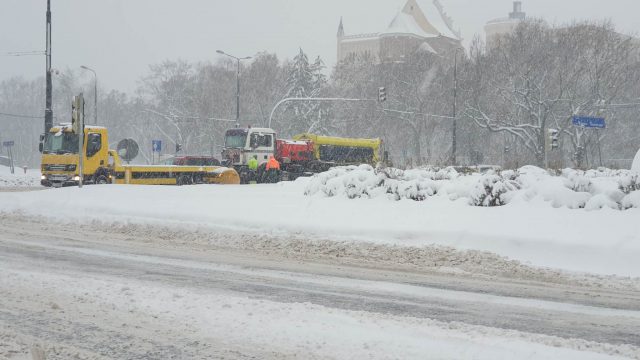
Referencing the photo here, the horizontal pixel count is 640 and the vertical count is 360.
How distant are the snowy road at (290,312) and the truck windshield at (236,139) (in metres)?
26.5

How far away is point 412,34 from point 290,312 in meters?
131

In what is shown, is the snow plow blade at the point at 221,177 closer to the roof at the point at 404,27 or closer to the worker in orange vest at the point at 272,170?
the worker in orange vest at the point at 272,170

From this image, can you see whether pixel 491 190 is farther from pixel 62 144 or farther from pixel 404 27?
pixel 404 27

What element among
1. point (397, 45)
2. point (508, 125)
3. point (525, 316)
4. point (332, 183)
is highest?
point (397, 45)

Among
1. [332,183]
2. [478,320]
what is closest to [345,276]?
[478,320]

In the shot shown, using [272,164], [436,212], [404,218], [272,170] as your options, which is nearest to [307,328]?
[404,218]

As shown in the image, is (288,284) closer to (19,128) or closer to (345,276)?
(345,276)

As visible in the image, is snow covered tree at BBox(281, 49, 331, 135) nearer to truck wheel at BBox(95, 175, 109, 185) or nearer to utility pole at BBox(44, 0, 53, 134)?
utility pole at BBox(44, 0, 53, 134)

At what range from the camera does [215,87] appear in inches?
3059

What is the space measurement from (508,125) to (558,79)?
5282 mm

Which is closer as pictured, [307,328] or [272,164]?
[307,328]

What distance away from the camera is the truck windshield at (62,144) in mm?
26719

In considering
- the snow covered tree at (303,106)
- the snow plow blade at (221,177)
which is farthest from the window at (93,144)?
the snow covered tree at (303,106)

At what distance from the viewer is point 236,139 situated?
3669 centimetres
